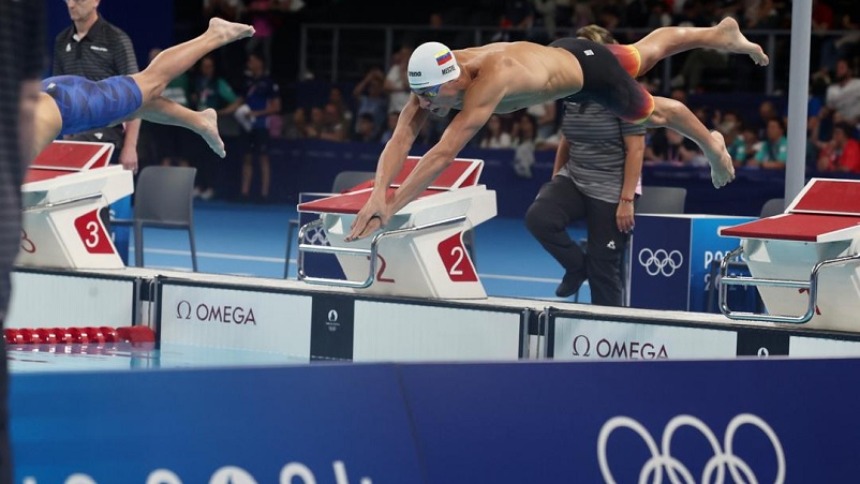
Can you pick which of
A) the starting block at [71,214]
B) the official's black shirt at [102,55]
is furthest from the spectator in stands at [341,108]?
the starting block at [71,214]

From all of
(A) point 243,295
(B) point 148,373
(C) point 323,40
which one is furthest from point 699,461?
(C) point 323,40

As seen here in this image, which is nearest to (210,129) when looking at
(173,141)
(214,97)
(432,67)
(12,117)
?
(432,67)

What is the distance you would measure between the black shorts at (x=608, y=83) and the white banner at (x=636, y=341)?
108 centimetres

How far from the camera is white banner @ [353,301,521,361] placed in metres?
7.59

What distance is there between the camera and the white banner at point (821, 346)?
259 inches

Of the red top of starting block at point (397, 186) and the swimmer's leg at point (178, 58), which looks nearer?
the swimmer's leg at point (178, 58)

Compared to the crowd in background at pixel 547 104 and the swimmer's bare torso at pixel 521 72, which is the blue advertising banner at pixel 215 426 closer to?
the swimmer's bare torso at pixel 521 72

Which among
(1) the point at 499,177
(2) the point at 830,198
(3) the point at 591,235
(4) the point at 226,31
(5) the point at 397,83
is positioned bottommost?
(3) the point at 591,235

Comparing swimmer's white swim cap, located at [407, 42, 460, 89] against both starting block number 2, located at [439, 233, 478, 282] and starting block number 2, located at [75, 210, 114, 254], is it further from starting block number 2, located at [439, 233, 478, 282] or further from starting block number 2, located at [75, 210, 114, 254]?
starting block number 2, located at [75, 210, 114, 254]

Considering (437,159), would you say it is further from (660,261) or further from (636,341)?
(660,261)

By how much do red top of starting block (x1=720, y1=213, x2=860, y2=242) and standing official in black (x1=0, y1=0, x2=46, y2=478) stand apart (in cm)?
457

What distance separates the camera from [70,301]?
9.15m

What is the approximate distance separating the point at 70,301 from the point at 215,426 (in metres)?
5.83

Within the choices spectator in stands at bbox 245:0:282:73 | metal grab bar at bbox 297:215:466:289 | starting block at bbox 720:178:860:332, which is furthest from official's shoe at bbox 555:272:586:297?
spectator in stands at bbox 245:0:282:73
